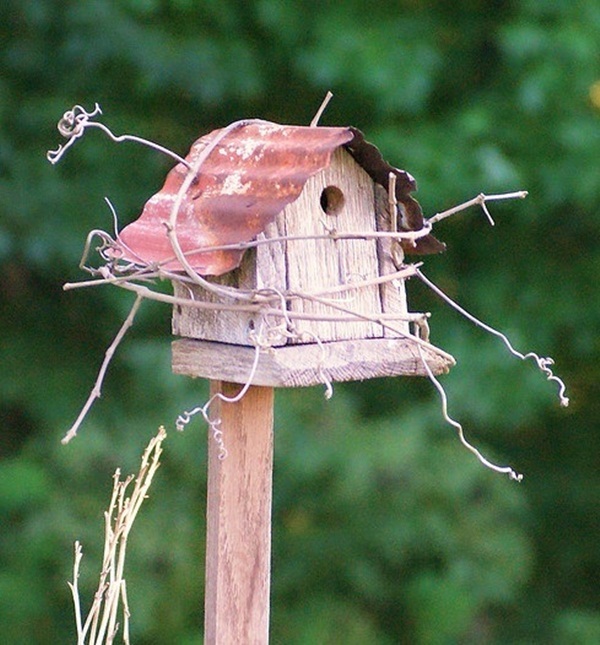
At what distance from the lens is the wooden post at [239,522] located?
1661 millimetres

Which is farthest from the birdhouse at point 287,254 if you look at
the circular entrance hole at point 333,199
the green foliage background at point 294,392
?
the green foliage background at point 294,392

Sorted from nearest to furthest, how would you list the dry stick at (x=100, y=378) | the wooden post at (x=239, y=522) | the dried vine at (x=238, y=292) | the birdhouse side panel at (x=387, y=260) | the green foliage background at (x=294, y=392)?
the dry stick at (x=100, y=378)
the dried vine at (x=238, y=292)
the wooden post at (x=239, y=522)
the birdhouse side panel at (x=387, y=260)
the green foliage background at (x=294, y=392)

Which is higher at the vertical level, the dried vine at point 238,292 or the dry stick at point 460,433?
the dried vine at point 238,292

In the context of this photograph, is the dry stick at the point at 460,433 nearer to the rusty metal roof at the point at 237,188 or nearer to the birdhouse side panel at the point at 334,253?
the birdhouse side panel at the point at 334,253

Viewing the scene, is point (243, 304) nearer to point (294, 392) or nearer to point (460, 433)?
point (460, 433)

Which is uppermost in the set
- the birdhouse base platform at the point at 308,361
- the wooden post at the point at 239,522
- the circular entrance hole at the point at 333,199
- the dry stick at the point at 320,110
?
the dry stick at the point at 320,110

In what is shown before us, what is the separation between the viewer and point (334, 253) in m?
1.72

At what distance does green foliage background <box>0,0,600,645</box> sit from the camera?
3641 millimetres

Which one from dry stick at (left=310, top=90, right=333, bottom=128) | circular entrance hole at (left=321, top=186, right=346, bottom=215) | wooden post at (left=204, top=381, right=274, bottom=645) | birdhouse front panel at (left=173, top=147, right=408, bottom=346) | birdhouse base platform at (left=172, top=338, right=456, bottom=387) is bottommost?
wooden post at (left=204, top=381, right=274, bottom=645)

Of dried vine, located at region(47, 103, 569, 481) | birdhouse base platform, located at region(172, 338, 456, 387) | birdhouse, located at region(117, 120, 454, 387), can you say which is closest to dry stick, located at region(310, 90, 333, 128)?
birdhouse, located at region(117, 120, 454, 387)

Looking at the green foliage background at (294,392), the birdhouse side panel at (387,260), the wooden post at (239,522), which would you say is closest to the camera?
the wooden post at (239,522)

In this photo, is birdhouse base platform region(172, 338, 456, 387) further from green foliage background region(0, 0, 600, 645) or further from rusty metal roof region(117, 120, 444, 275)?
green foliage background region(0, 0, 600, 645)

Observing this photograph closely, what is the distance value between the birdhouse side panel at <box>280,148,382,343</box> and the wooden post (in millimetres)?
122

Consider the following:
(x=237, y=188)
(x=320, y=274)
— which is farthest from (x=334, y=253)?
(x=237, y=188)
